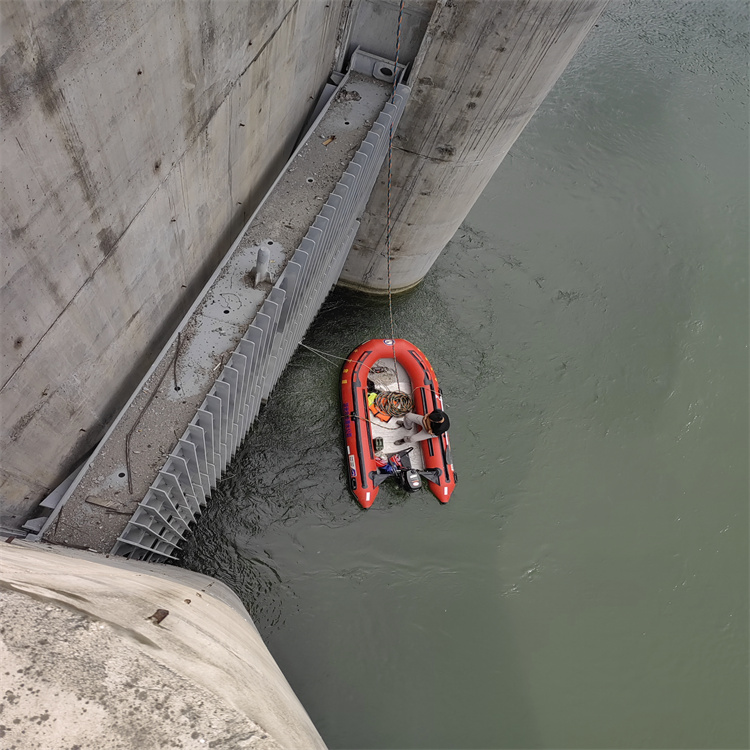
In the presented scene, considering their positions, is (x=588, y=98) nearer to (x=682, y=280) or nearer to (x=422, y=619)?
(x=682, y=280)

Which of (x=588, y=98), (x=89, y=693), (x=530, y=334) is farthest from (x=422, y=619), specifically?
(x=588, y=98)

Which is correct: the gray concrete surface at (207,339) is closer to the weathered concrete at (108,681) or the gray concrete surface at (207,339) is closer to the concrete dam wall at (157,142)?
the concrete dam wall at (157,142)

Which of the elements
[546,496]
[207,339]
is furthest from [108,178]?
[546,496]

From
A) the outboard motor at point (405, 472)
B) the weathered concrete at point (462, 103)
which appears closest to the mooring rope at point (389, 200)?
the weathered concrete at point (462, 103)

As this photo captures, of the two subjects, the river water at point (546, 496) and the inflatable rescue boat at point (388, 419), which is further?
the inflatable rescue boat at point (388, 419)

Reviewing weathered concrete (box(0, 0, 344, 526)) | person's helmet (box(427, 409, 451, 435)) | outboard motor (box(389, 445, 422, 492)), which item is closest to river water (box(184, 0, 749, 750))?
outboard motor (box(389, 445, 422, 492))
